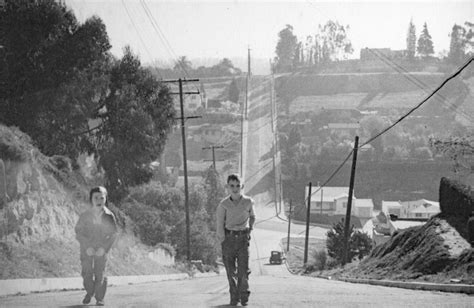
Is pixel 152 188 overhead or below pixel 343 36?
below

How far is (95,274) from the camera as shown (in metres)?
9.03

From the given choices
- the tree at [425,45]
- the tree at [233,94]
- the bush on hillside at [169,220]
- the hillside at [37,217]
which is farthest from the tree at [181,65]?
the tree at [425,45]

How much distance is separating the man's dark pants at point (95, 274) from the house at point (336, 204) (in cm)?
8475

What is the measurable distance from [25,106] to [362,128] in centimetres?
11025

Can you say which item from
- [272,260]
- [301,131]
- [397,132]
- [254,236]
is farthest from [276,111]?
[272,260]

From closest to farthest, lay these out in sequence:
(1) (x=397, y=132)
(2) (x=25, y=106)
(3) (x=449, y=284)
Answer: (3) (x=449, y=284) < (2) (x=25, y=106) < (1) (x=397, y=132)

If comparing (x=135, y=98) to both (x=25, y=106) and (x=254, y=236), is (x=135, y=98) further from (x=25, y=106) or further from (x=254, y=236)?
(x=254, y=236)

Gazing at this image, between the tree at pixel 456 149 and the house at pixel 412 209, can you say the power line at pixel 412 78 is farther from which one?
Result: the tree at pixel 456 149

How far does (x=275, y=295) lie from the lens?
10992 mm

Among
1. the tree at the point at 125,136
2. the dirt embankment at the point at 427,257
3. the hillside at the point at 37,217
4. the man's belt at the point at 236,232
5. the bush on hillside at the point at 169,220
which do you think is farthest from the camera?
the bush on hillside at the point at 169,220

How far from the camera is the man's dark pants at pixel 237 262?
9.42 m

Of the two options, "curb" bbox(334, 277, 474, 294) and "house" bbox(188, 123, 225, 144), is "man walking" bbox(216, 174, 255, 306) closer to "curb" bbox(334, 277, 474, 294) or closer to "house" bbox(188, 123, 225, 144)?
"curb" bbox(334, 277, 474, 294)

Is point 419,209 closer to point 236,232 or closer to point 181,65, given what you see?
point 181,65

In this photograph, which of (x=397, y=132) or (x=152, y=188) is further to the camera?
(x=397, y=132)
